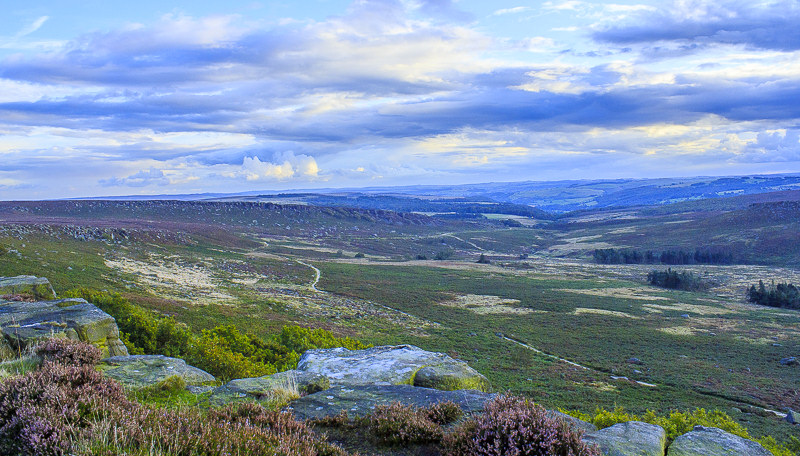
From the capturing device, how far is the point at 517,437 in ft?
14.3

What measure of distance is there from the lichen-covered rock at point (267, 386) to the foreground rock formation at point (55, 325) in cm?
514

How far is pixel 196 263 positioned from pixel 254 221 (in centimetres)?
10697

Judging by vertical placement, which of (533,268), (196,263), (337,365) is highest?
(337,365)

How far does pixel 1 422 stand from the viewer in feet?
15.2

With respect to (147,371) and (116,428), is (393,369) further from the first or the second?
(116,428)

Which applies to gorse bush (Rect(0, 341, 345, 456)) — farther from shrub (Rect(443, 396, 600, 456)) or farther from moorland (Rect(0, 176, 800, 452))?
moorland (Rect(0, 176, 800, 452))

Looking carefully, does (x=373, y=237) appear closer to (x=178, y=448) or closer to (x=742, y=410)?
(x=742, y=410)

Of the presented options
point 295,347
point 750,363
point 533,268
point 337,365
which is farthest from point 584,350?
point 533,268

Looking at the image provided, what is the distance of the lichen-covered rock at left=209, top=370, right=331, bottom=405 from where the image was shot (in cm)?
747

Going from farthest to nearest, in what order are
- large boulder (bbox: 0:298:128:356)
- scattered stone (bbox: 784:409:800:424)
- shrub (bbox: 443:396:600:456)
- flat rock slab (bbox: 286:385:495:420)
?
scattered stone (bbox: 784:409:800:424), large boulder (bbox: 0:298:128:356), flat rock slab (bbox: 286:385:495:420), shrub (bbox: 443:396:600:456)

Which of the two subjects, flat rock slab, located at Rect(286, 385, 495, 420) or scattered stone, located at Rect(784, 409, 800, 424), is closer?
flat rock slab, located at Rect(286, 385, 495, 420)

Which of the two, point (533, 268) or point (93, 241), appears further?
point (533, 268)

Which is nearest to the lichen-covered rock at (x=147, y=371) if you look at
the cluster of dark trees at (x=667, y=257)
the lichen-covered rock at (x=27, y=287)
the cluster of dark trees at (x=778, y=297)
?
the lichen-covered rock at (x=27, y=287)

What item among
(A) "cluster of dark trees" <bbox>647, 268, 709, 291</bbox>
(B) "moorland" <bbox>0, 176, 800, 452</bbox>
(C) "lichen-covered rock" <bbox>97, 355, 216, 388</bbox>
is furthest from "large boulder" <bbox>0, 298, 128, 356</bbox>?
(A) "cluster of dark trees" <bbox>647, 268, 709, 291</bbox>
